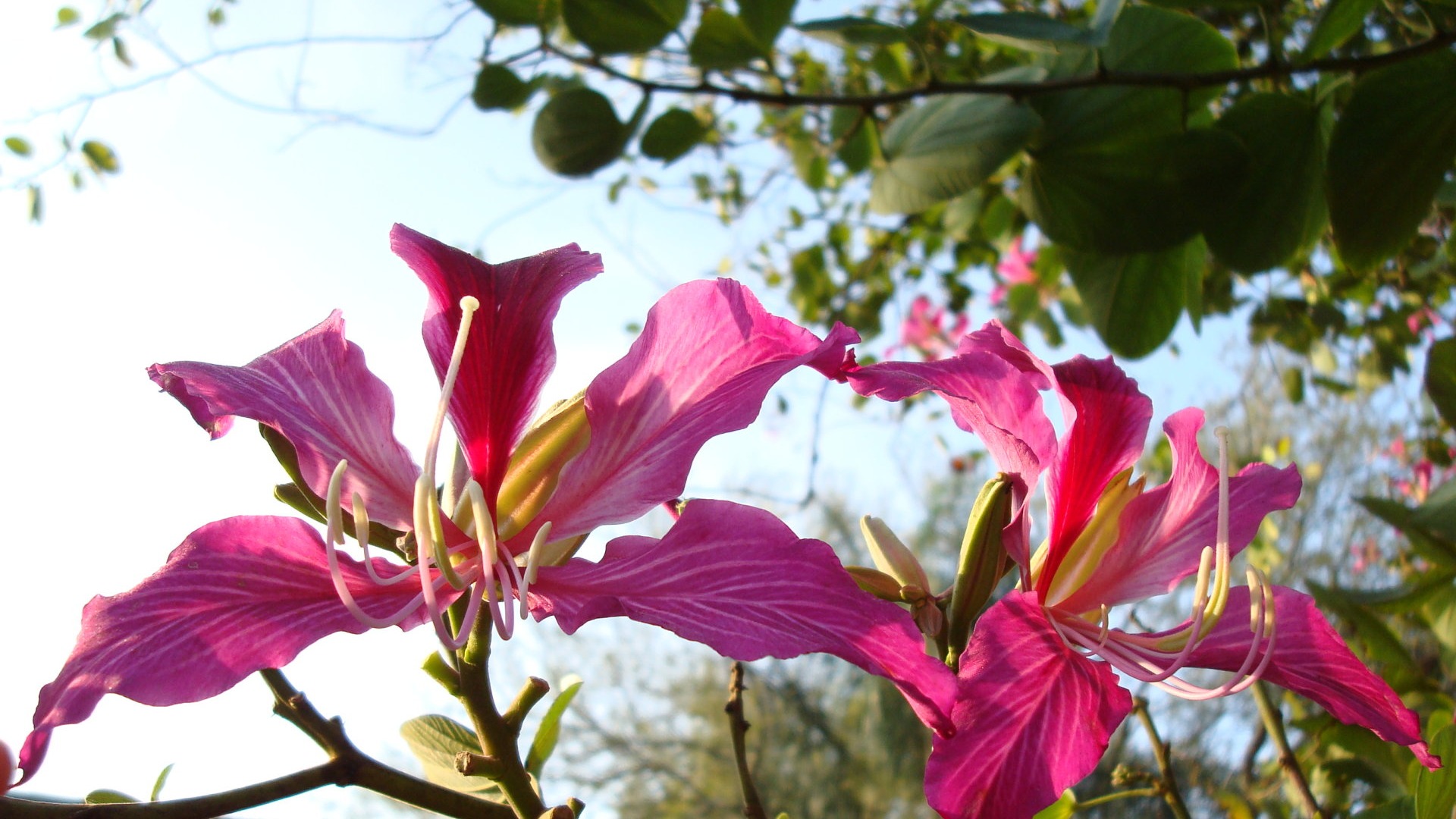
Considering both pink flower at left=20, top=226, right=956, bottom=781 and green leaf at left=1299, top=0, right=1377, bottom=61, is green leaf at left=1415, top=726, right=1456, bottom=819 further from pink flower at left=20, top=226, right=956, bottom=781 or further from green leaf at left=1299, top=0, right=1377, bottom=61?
green leaf at left=1299, top=0, right=1377, bottom=61

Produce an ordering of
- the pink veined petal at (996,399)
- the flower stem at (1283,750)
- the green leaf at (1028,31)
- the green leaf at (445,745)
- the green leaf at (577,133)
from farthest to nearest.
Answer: the green leaf at (577,133) < the flower stem at (1283,750) < the green leaf at (1028,31) < the green leaf at (445,745) < the pink veined petal at (996,399)

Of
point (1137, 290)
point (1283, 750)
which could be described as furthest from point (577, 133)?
point (1283, 750)

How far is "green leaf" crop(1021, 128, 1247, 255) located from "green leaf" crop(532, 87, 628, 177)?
49 cm

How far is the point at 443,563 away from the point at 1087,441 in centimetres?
39

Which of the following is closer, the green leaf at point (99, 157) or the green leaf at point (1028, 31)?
the green leaf at point (1028, 31)

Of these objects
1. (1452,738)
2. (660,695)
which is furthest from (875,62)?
(660,695)

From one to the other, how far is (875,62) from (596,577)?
135cm

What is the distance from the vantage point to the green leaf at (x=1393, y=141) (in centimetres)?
85

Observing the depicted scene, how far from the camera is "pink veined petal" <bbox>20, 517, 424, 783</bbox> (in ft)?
1.46

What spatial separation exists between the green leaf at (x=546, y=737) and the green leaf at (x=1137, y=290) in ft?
2.39

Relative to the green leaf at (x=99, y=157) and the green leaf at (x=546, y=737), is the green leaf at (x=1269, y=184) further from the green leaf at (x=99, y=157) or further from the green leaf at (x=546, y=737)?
the green leaf at (x=99, y=157)

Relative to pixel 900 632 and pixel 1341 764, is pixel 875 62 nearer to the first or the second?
pixel 1341 764

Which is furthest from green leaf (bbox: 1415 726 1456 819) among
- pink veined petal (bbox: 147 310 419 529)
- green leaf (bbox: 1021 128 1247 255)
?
pink veined petal (bbox: 147 310 419 529)

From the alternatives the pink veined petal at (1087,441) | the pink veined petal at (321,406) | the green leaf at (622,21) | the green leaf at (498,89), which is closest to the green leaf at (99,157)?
the green leaf at (498,89)
